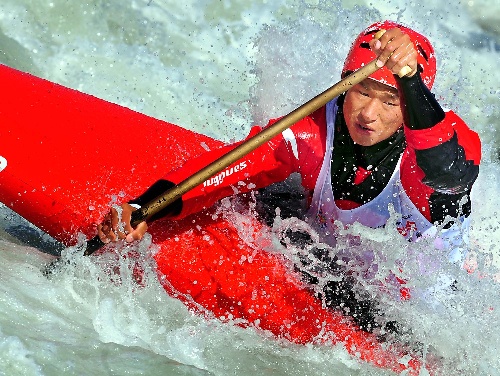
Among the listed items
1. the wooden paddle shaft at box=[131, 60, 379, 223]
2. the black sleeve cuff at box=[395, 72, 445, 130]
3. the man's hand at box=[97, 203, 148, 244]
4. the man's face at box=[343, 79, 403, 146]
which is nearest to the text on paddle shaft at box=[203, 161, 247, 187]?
the wooden paddle shaft at box=[131, 60, 379, 223]

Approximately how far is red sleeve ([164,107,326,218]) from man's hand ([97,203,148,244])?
181mm

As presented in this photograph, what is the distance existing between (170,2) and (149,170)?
6.21ft

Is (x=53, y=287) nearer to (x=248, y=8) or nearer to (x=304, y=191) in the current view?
(x=304, y=191)

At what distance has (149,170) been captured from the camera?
107 inches

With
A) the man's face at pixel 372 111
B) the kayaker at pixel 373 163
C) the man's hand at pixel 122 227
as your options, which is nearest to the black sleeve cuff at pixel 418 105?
the kayaker at pixel 373 163

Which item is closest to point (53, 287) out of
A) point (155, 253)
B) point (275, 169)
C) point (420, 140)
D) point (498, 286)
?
point (155, 253)

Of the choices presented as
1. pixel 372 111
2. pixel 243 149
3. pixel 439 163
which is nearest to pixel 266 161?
pixel 243 149

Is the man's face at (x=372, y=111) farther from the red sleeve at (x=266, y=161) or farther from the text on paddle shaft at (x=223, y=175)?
the text on paddle shaft at (x=223, y=175)

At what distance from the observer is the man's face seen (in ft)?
7.15

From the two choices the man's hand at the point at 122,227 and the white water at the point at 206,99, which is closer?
the white water at the point at 206,99

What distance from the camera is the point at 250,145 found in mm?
2133

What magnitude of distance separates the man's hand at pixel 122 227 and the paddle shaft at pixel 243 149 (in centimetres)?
2

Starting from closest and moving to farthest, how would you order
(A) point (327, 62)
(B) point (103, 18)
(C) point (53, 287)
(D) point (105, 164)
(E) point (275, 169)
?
(C) point (53, 287), (E) point (275, 169), (D) point (105, 164), (A) point (327, 62), (B) point (103, 18)

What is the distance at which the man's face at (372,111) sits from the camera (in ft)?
7.15
